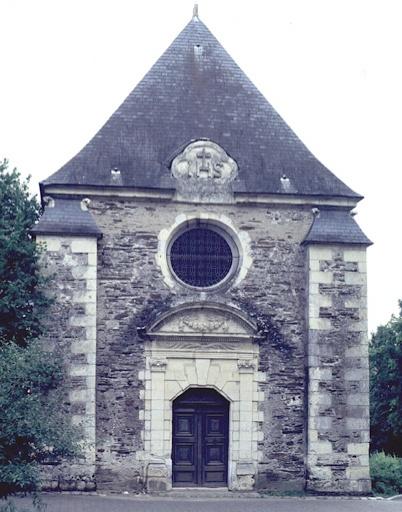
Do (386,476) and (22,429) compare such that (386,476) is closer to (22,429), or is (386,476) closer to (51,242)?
(51,242)

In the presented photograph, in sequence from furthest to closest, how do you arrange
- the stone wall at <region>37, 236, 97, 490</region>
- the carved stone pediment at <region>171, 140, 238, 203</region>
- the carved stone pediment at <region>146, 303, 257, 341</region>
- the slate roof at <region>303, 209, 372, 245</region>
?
1. the carved stone pediment at <region>171, 140, 238, 203</region>
2. the slate roof at <region>303, 209, 372, 245</region>
3. the carved stone pediment at <region>146, 303, 257, 341</region>
4. the stone wall at <region>37, 236, 97, 490</region>

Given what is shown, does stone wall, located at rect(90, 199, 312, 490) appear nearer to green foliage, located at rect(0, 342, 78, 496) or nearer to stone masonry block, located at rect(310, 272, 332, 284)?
stone masonry block, located at rect(310, 272, 332, 284)

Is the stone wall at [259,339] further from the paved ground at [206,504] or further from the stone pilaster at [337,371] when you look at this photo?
the paved ground at [206,504]

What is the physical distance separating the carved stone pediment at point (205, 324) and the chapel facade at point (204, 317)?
0.03 m

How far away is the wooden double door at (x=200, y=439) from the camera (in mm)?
20312

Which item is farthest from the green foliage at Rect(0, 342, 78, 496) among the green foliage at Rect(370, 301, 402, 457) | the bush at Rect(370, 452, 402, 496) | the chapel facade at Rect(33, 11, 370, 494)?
the green foliage at Rect(370, 301, 402, 457)

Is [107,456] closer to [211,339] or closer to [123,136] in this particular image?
[211,339]

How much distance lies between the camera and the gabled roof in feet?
68.8

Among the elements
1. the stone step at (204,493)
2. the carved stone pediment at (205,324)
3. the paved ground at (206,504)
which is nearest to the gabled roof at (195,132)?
the carved stone pediment at (205,324)

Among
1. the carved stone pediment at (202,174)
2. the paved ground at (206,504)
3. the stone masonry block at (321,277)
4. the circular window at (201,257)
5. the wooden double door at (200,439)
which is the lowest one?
the paved ground at (206,504)

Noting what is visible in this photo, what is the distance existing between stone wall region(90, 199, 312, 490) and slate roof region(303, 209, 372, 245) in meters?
0.30

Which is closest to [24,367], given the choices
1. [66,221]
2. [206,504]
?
[206,504]

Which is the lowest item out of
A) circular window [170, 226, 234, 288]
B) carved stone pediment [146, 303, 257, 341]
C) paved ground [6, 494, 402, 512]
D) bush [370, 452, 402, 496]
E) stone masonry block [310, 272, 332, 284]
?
paved ground [6, 494, 402, 512]

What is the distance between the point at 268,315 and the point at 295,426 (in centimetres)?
220
